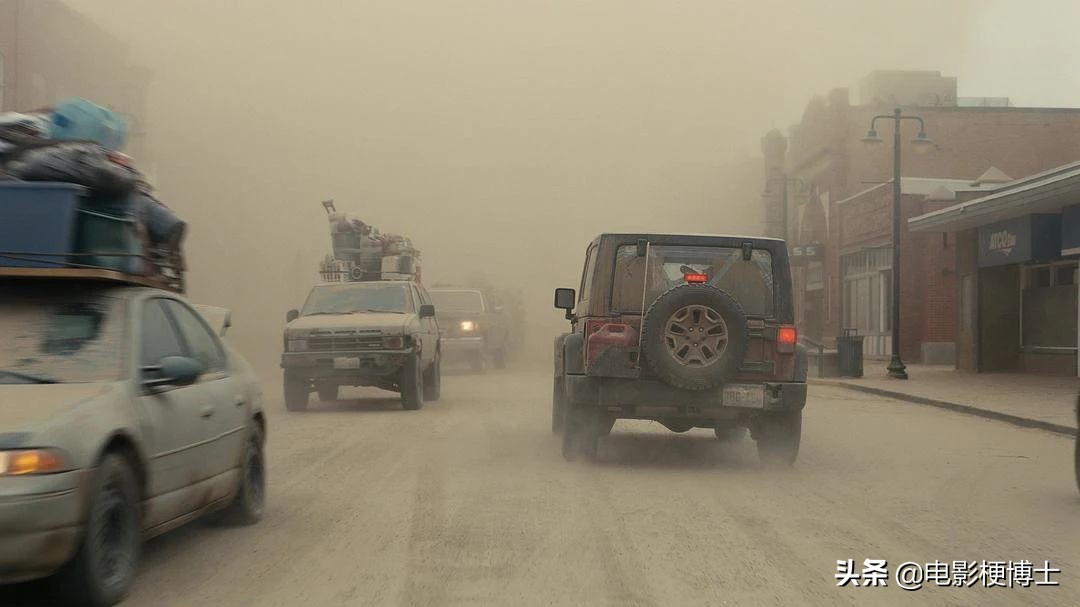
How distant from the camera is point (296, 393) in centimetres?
1716

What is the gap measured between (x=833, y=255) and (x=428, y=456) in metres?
36.4

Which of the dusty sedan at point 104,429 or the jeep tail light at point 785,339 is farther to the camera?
the jeep tail light at point 785,339

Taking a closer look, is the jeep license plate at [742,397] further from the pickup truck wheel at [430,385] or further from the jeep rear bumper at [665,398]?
the pickup truck wheel at [430,385]

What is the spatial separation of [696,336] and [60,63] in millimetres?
33842

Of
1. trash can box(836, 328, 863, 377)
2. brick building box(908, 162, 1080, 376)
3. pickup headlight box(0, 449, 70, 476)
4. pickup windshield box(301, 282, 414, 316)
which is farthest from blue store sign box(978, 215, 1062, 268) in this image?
Answer: pickup headlight box(0, 449, 70, 476)

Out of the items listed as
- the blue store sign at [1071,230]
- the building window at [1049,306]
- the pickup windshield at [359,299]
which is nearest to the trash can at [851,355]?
the building window at [1049,306]

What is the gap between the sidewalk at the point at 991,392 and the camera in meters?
16.8

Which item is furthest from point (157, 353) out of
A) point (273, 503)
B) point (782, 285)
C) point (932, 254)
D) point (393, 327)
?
point (932, 254)

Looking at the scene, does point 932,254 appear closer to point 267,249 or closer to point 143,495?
point 143,495

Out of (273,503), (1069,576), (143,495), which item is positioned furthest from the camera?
(273,503)

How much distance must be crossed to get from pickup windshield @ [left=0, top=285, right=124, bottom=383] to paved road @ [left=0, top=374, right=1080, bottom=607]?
1.07 m

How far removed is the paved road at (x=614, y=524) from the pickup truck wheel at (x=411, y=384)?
2900 millimetres

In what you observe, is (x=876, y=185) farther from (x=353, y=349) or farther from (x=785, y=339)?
(x=785, y=339)

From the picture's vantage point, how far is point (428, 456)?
37.8 ft
